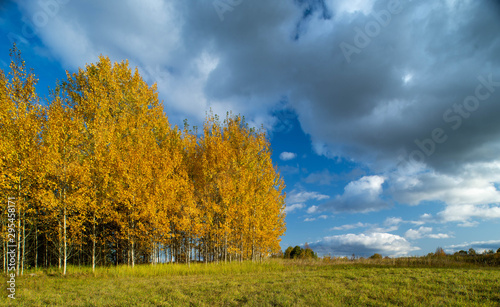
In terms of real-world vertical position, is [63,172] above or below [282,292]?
above

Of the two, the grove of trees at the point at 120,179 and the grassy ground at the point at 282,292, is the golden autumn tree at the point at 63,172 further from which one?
the grassy ground at the point at 282,292

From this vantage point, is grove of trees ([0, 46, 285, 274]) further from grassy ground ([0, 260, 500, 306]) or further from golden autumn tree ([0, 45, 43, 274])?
grassy ground ([0, 260, 500, 306])

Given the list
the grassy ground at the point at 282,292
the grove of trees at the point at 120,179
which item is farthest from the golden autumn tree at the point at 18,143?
the grassy ground at the point at 282,292

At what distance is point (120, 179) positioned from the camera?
16875 mm

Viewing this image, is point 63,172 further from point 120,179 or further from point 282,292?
point 282,292

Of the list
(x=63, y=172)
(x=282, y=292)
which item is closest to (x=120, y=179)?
(x=63, y=172)

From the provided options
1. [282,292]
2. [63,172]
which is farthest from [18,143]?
[282,292]

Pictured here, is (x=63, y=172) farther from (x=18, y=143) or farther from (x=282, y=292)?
(x=282, y=292)

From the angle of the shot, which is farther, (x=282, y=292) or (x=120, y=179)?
(x=120, y=179)

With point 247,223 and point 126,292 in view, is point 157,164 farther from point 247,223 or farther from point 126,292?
point 126,292

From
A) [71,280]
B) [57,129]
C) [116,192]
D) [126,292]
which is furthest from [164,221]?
[57,129]

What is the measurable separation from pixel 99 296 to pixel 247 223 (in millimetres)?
11397

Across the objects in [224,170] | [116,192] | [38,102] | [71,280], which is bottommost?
[71,280]

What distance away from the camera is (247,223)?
20109 millimetres
